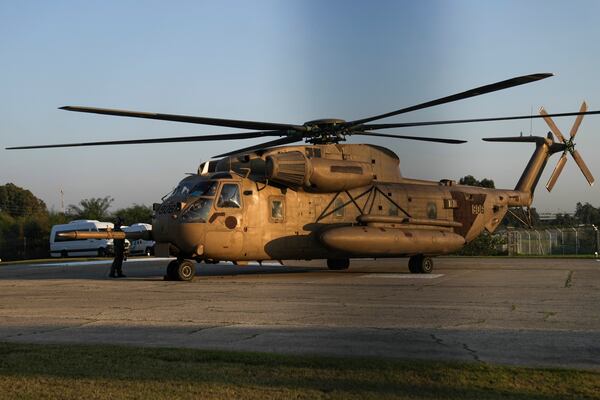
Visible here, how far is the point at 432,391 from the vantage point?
19.3 ft

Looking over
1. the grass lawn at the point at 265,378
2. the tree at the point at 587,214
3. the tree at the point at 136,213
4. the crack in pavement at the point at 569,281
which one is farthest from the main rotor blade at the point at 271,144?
the tree at the point at 587,214

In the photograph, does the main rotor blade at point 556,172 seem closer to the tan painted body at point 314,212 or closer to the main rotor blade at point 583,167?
the main rotor blade at point 583,167

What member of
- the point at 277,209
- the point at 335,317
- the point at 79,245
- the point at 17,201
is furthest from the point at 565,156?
the point at 17,201

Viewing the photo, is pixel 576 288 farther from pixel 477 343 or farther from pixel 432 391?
pixel 432 391

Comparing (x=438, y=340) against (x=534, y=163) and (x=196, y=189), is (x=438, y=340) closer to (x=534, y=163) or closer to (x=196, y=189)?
(x=196, y=189)

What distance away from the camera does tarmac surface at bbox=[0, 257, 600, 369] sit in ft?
26.8

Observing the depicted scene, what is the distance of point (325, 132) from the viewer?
1852 cm

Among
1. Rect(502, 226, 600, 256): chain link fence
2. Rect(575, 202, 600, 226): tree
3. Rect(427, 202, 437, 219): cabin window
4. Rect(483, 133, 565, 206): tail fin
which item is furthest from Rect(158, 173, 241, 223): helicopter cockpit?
Rect(575, 202, 600, 226): tree

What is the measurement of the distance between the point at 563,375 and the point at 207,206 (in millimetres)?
13500

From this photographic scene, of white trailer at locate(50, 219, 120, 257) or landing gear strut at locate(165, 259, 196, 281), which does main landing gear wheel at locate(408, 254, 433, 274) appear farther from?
white trailer at locate(50, 219, 120, 257)

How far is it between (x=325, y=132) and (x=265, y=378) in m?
12.6

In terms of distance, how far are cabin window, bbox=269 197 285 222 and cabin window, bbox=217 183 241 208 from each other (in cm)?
114

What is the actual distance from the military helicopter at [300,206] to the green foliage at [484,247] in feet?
78.2

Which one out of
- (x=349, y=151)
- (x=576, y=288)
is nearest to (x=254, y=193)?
(x=349, y=151)
